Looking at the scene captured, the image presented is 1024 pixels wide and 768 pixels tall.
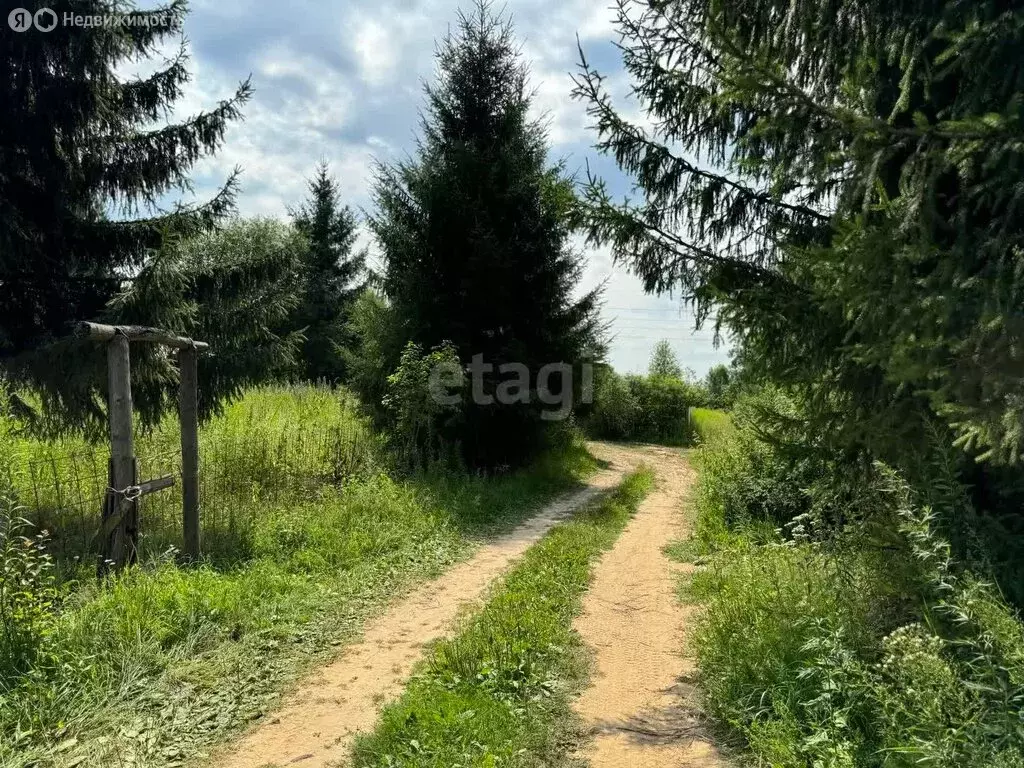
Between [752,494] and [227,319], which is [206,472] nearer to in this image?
[227,319]

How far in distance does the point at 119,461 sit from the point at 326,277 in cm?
2825

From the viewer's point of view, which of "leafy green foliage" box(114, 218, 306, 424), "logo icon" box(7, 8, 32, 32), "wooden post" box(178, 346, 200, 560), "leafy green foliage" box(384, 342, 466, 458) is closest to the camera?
"logo icon" box(7, 8, 32, 32)

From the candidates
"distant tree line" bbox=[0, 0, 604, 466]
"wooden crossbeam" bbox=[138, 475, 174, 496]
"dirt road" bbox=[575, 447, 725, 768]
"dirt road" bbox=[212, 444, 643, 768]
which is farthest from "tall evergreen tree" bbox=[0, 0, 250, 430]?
"dirt road" bbox=[575, 447, 725, 768]

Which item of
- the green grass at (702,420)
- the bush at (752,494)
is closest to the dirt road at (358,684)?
the bush at (752,494)

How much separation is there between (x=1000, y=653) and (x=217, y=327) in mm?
8066

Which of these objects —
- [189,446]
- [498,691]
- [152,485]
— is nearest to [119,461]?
[152,485]

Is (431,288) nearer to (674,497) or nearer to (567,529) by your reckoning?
(567,529)

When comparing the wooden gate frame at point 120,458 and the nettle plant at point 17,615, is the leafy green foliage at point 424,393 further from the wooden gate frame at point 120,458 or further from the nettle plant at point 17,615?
the nettle plant at point 17,615

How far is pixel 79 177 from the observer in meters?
7.17

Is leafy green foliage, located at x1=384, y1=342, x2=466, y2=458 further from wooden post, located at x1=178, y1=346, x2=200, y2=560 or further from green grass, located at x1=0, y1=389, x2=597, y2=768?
wooden post, located at x1=178, y1=346, x2=200, y2=560

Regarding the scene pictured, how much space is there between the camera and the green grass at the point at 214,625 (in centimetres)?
348

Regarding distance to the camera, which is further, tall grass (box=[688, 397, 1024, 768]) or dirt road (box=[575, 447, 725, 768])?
dirt road (box=[575, 447, 725, 768])

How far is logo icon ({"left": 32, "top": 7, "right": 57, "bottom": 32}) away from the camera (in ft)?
21.2

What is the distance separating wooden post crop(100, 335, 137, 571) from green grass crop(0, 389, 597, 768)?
0.30 meters
